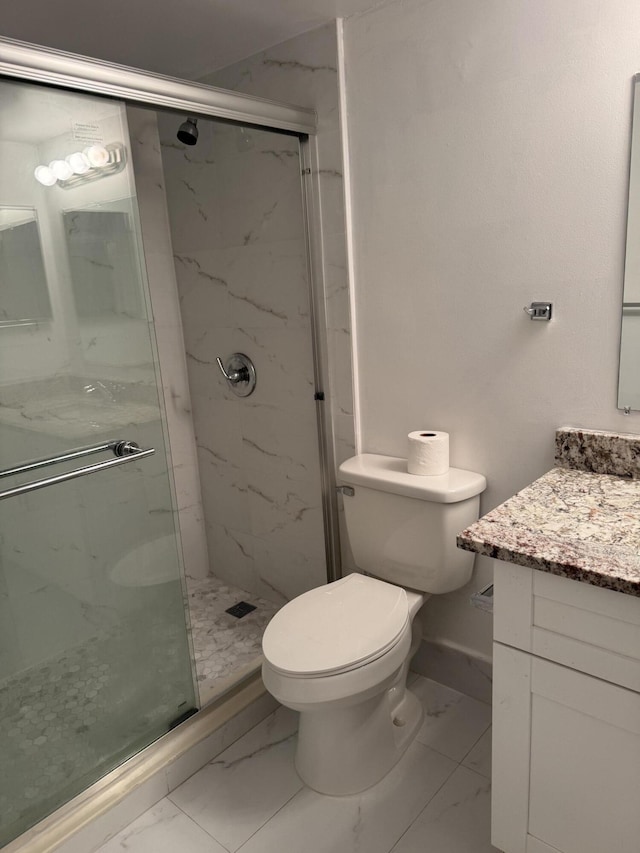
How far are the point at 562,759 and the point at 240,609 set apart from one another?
157cm

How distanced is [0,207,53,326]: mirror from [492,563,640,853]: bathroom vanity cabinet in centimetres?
118

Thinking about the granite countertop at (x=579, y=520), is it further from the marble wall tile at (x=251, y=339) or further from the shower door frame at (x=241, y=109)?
the marble wall tile at (x=251, y=339)

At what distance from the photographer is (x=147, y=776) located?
1710 mm

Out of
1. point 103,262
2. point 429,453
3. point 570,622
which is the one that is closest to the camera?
point 570,622

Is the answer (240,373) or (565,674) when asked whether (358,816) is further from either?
(240,373)

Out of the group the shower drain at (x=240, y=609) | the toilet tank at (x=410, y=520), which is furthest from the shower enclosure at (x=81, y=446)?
the shower drain at (x=240, y=609)

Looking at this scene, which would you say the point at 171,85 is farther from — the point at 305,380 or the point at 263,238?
the point at 305,380

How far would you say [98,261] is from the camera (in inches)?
62.0

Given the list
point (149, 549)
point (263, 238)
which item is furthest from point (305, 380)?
point (149, 549)

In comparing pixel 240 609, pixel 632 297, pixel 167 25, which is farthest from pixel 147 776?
pixel 167 25

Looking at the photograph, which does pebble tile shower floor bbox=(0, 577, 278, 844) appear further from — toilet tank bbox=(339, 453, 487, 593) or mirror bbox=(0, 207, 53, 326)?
mirror bbox=(0, 207, 53, 326)

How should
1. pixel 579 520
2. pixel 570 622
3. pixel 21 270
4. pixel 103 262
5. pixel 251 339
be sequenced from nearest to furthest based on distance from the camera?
pixel 570 622, pixel 579 520, pixel 21 270, pixel 103 262, pixel 251 339

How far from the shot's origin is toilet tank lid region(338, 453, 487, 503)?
1745 mm

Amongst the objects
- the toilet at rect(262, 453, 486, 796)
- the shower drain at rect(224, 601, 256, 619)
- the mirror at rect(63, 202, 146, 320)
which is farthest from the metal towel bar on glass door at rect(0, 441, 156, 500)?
the shower drain at rect(224, 601, 256, 619)
